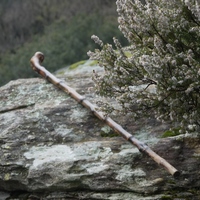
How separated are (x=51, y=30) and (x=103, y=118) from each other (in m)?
32.9

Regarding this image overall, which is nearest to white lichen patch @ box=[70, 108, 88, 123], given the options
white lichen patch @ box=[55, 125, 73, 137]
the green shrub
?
white lichen patch @ box=[55, 125, 73, 137]

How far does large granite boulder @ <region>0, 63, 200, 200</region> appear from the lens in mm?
4660

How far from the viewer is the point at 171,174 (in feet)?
15.0

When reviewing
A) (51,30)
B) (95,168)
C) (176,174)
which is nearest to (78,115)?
(95,168)

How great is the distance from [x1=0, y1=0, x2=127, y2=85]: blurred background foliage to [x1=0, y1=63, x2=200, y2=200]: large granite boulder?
24.0 meters

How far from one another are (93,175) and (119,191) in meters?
0.37

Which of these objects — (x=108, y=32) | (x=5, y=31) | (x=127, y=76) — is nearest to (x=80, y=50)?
(x=108, y=32)

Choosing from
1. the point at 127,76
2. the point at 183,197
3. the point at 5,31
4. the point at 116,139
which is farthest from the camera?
the point at 5,31

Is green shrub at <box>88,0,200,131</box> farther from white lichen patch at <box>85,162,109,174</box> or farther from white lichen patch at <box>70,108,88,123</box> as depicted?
white lichen patch at <box>70,108,88,123</box>

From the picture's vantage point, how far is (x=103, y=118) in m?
5.76

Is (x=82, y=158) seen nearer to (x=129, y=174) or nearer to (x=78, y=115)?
(x=129, y=174)

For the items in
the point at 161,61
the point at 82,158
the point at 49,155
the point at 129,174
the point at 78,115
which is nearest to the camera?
the point at 161,61

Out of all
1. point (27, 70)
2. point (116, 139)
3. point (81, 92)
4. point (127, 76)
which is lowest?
point (27, 70)

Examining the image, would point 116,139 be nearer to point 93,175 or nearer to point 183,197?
point 93,175
